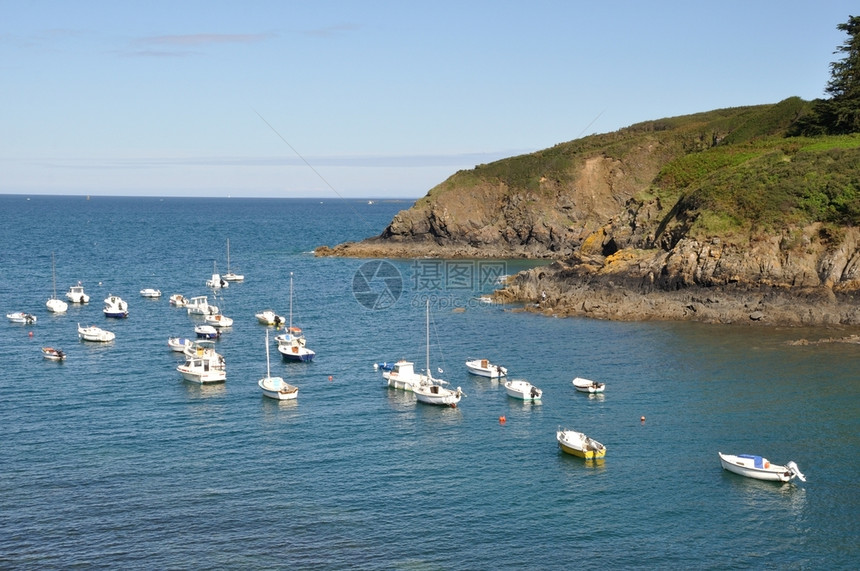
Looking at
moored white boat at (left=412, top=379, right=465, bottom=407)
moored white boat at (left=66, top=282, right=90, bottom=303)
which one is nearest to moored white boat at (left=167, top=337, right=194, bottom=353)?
moored white boat at (left=412, top=379, right=465, bottom=407)

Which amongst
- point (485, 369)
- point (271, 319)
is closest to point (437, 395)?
point (485, 369)

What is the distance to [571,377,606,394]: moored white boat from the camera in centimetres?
6322

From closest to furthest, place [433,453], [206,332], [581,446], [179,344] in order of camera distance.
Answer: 1. [581,446]
2. [433,453]
3. [179,344]
4. [206,332]

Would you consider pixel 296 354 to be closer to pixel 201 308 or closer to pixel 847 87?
pixel 201 308

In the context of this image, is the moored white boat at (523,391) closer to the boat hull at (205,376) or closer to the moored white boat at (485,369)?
the moored white boat at (485,369)

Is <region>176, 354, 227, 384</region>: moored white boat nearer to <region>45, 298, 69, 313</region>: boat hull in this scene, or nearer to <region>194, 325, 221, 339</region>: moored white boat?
<region>194, 325, 221, 339</region>: moored white boat

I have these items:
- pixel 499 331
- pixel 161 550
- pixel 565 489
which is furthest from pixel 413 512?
pixel 499 331

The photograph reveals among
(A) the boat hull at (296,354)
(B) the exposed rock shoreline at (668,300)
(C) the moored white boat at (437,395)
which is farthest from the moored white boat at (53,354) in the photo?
(B) the exposed rock shoreline at (668,300)

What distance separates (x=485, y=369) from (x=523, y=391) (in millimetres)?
7115

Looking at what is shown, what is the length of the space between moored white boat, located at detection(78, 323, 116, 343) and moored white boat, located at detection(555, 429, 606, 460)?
4853cm

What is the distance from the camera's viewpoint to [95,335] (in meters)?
81.9

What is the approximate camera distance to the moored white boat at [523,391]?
61.9 metres

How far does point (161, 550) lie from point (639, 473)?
25140 mm

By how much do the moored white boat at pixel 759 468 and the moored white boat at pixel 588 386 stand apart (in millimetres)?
15297
